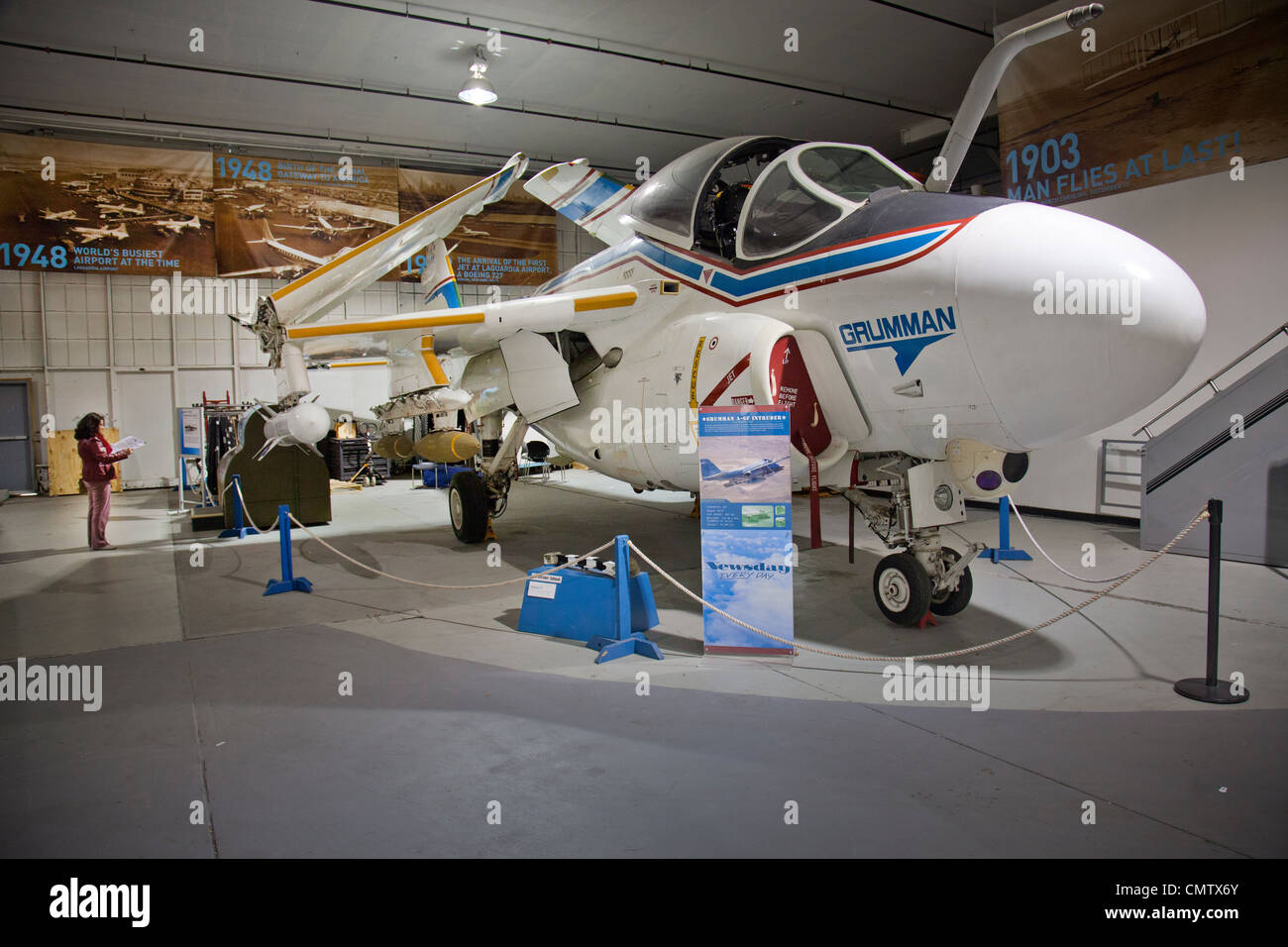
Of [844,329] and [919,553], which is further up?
[844,329]

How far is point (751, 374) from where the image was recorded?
16.7 feet

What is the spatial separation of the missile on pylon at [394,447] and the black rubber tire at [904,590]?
8499 mm

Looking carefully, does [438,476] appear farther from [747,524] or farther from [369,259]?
[747,524]

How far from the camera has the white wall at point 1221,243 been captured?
27.2ft

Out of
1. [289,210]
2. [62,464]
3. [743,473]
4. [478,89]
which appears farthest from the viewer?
[62,464]

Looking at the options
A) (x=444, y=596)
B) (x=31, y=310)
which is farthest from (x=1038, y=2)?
(x=31, y=310)

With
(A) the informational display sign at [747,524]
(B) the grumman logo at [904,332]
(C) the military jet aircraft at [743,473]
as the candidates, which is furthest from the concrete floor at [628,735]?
(B) the grumman logo at [904,332]

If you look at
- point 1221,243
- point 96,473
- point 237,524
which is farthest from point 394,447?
point 1221,243

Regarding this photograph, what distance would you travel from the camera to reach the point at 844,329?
5.02 m

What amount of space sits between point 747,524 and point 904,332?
1.53 m

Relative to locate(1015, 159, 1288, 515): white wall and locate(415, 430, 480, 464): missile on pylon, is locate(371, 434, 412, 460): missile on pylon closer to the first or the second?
locate(415, 430, 480, 464): missile on pylon

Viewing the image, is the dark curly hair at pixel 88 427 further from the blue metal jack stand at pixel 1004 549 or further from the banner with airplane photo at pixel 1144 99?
the banner with airplane photo at pixel 1144 99

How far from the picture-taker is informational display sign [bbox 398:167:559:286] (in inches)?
656
